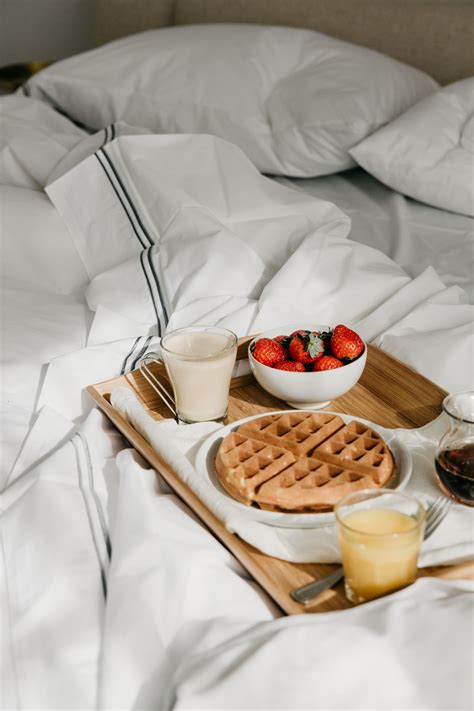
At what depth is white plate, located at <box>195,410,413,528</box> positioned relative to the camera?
698mm

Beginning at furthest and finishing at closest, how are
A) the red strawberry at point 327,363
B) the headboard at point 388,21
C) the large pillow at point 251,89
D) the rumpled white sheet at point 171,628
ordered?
the headboard at point 388,21, the large pillow at point 251,89, the red strawberry at point 327,363, the rumpled white sheet at point 171,628

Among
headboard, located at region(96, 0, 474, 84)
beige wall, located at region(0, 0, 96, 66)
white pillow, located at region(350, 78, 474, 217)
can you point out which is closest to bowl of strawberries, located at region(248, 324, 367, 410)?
white pillow, located at region(350, 78, 474, 217)

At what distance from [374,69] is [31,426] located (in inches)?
49.5

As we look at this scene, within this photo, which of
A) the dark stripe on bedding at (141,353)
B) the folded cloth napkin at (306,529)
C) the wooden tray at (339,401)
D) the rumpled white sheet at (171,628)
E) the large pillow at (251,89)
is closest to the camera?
the rumpled white sheet at (171,628)

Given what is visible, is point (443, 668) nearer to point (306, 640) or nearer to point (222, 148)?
point (306, 640)

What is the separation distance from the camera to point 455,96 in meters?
1.67

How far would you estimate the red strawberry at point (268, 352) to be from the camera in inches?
36.1

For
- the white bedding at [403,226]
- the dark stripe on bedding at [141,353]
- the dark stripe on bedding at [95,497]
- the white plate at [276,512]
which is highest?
the white plate at [276,512]

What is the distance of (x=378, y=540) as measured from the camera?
0.60 metres

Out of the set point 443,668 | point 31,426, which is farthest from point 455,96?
point 443,668

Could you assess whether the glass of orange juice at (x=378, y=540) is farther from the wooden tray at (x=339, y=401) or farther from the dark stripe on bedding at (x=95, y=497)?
the dark stripe on bedding at (x=95, y=497)

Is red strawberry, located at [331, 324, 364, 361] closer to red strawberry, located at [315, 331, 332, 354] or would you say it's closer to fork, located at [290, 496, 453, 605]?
red strawberry, located at [315, 331, 332, 354]

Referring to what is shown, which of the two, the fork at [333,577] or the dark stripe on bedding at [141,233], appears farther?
the dark stripe on bedding at [141,233]

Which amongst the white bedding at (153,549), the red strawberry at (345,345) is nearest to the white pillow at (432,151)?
the white bedding at (153,549)
